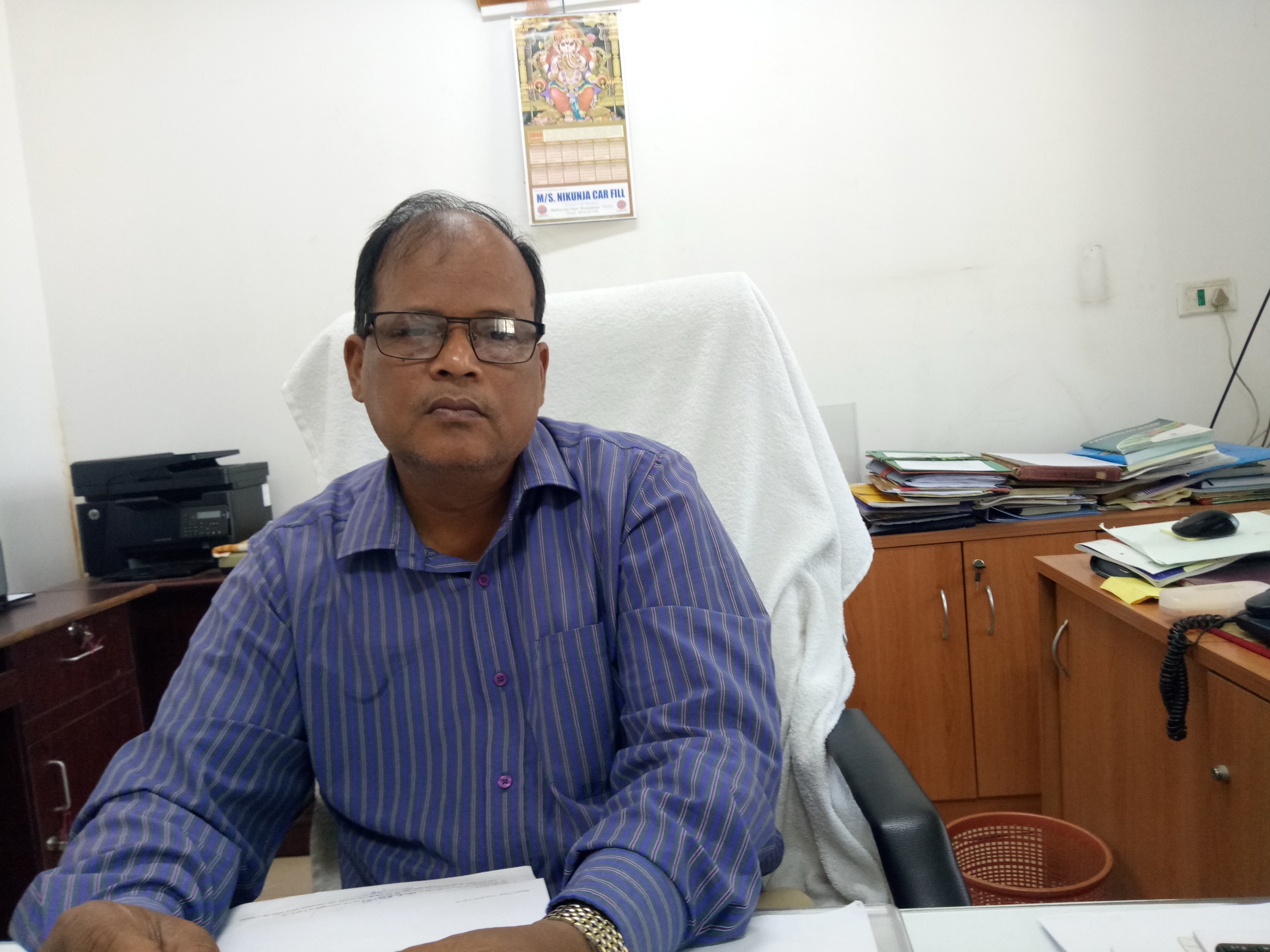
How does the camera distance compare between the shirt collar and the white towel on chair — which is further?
the white towel on chair

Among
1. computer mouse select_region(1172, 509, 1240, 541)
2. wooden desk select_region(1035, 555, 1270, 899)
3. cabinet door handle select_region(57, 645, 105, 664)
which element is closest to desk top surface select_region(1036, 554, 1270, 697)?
wooden desk select_region(1035, 555, 1270, 899)

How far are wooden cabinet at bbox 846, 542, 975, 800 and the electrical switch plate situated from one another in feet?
3.49

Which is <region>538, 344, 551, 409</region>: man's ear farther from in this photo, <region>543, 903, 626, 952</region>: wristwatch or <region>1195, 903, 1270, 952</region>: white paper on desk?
<region>1195, 903, 1270, 952</region>: white paper on desk

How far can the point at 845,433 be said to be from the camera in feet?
8.20

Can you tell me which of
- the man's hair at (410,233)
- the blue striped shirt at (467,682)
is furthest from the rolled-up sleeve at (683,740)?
the man's hair at (410,233)

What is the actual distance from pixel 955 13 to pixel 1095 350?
1.02 metres

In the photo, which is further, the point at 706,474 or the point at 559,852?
the point at 706,474

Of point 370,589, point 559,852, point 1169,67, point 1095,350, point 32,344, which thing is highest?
point 1169,67

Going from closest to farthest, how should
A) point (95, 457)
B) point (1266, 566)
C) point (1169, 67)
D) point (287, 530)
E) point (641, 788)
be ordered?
point (641, 788), point (287, 530), point (1266, 566), point (1169, 67), point (95, 457)

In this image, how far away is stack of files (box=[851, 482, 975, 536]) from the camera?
2.03 meters

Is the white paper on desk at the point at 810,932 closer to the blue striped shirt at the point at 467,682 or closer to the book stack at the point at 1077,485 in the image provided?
the blue striped shirt at the point at 467,682

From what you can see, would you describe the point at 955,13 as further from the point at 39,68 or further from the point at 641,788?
the point at 39,68

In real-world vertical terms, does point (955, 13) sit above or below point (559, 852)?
above

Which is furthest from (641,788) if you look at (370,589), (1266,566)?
(1266,566)
